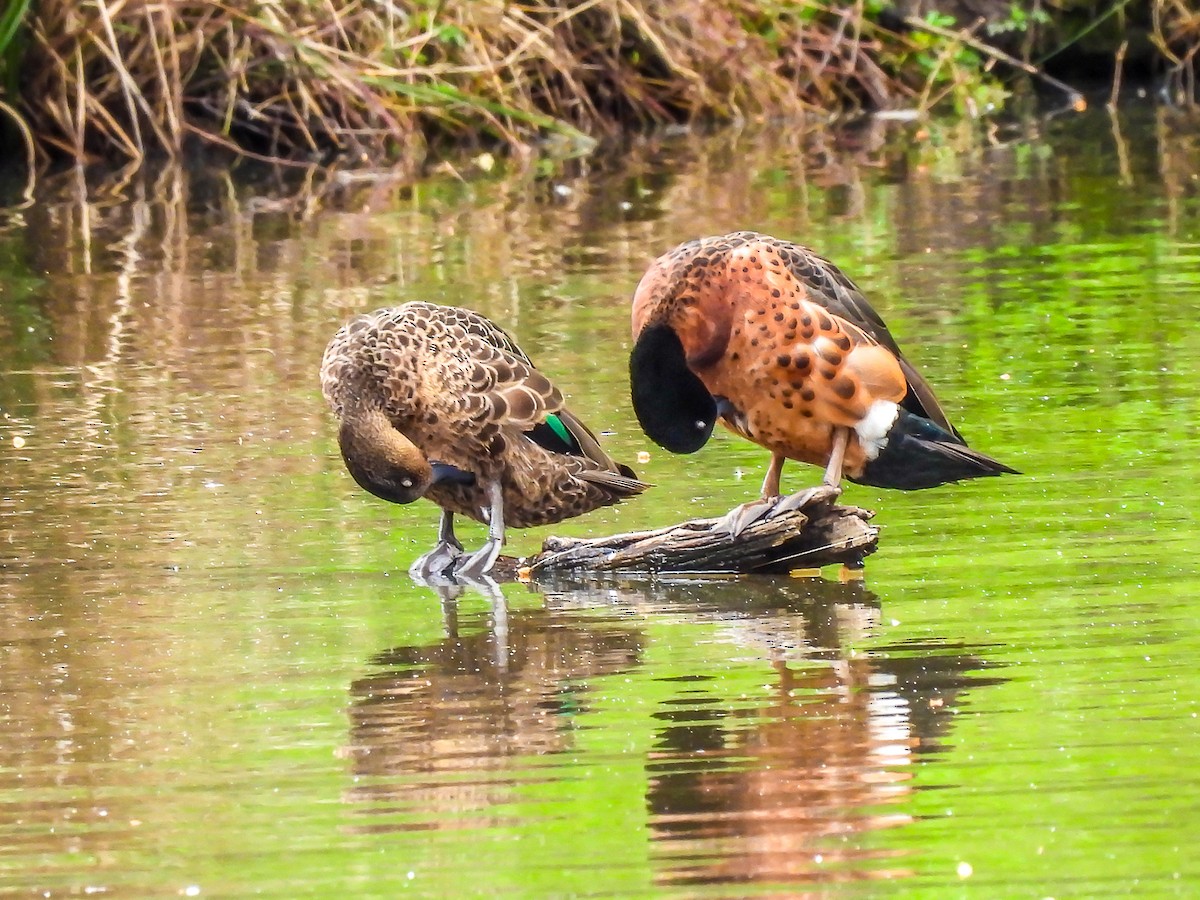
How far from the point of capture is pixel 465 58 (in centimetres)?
1855

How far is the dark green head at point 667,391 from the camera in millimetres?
6062

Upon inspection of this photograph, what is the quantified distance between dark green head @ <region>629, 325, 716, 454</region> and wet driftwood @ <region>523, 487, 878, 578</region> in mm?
253

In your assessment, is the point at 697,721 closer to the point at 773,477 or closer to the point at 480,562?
the point at 480,562

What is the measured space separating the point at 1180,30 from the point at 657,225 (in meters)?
9.45

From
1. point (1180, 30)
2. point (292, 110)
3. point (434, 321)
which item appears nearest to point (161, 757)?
point (434, 321)

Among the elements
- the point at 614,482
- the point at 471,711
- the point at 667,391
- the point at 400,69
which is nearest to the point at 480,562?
the point at 614,482

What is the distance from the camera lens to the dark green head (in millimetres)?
6062

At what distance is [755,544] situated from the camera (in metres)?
6.04

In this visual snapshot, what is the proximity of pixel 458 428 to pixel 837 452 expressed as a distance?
1.04 m

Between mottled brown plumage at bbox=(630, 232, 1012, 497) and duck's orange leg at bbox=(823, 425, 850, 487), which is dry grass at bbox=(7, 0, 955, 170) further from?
duck's orange leg at bbox=(823, 425, 850, 487)

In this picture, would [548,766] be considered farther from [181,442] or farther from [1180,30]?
[1180,30]

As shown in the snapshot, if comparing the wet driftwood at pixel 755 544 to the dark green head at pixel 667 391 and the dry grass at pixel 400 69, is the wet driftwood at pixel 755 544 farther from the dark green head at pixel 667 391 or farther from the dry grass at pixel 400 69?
the dry grass at pixel 400 69

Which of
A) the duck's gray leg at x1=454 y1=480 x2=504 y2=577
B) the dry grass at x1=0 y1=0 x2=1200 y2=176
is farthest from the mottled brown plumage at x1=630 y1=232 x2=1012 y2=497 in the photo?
the dry grass at x1=0 y1=0 x2=1200 y2=176

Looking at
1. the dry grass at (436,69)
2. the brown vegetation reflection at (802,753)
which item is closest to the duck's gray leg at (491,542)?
the brown vegetation reflection at (802,753)
